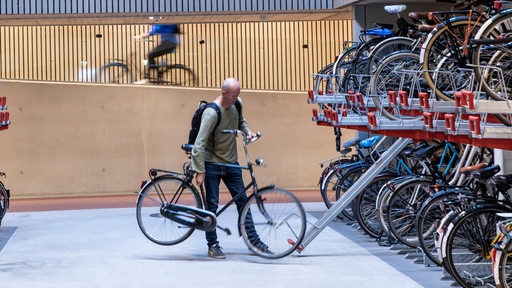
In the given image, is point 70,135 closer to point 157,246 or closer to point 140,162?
point 140,162

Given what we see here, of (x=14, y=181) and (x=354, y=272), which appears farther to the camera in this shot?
(x=14, y=181)

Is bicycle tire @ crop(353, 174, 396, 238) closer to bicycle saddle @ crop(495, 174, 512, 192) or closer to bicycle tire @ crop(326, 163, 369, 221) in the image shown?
bicycle tire @ crop(326, 163, 369, 221)

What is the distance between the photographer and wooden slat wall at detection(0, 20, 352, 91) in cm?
1541

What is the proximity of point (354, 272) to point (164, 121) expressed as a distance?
8522 mm

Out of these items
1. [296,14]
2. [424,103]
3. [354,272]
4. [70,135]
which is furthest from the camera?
[70,135]

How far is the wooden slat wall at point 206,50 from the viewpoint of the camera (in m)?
15.4

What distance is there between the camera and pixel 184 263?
809 cm

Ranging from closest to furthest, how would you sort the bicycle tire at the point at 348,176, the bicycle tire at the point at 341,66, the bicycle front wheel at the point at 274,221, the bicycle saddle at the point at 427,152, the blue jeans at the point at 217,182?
the bicycle front wheel at the point at 274,221, the blue jeans at the point at 217,182, the bicycle saddle at the point at 427,152, the bicycle tire at the point at 341,66, the bicycle tire at the point at 348,176

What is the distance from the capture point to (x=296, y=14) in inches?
569

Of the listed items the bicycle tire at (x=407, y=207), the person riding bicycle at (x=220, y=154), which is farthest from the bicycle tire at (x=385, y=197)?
the person riding bicycle at (x=220, y=154)

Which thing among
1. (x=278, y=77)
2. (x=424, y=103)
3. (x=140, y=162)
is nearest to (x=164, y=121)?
(x=140, y=162)

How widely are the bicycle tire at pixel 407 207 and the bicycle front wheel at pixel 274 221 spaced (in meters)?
0.93

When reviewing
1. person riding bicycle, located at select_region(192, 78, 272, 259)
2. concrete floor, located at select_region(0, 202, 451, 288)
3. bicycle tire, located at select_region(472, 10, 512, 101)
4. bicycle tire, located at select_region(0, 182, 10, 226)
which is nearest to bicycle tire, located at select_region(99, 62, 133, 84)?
bicycle tire, located at select_region(0, 182, 10, 226)

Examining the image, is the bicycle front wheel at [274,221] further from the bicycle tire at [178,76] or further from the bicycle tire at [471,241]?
the bicycle tire at [178,76]
